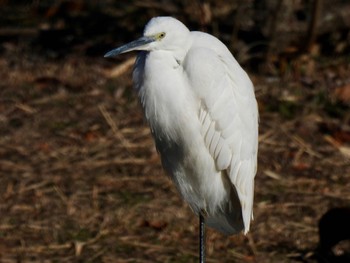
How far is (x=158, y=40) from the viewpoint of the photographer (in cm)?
404

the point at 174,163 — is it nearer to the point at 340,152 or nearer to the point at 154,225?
the point at 154,225

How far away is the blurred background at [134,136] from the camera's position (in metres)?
5.29

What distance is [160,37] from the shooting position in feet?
13.3

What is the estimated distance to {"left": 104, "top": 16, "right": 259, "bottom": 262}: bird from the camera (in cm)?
406

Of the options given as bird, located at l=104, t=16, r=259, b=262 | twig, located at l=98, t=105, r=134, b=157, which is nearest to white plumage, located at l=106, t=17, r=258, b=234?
bird, located at l=104, t=16, r=259, b=262

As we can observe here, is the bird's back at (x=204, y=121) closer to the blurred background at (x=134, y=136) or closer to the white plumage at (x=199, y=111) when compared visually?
the white plumage at (x=199, y=111)

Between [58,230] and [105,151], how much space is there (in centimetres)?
96

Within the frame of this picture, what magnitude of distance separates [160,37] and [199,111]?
1.18 feet

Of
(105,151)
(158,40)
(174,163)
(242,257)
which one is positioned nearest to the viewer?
(158,40)

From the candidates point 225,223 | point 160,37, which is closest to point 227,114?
point 160,37

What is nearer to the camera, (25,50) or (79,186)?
(79,186)

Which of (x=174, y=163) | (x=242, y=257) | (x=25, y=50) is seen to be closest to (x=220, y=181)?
(x=174, y=163)

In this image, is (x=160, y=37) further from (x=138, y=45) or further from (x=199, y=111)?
(x=199, y=111)

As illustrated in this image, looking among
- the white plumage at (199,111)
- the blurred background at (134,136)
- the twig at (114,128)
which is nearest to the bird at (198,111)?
the white plumage at (199,111)
